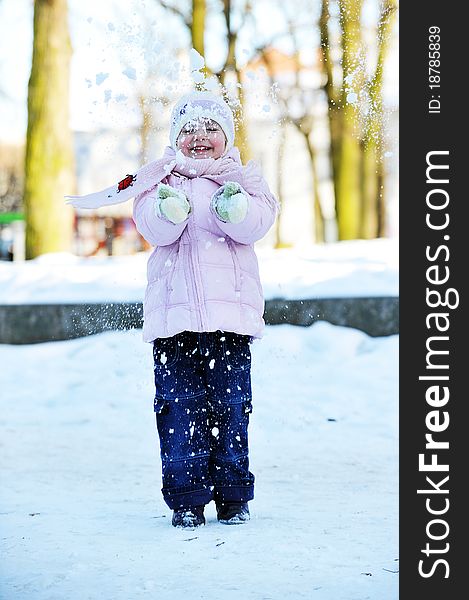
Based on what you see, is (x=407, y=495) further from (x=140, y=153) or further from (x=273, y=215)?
(x=140, y=153)

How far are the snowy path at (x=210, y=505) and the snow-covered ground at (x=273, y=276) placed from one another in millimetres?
227

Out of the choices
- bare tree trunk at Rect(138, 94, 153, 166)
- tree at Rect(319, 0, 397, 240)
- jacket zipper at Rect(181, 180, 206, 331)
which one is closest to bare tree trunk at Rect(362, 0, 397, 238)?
tree at Rect(319, 0, 397, 240)

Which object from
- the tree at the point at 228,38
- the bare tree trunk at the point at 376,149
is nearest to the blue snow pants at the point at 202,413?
the tree at the point at 228,38

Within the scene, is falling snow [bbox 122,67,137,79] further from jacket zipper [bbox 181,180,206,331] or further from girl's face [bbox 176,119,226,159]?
jacket zipper [bbox 181,180,206,331]

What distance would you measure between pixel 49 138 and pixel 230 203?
14.8ft

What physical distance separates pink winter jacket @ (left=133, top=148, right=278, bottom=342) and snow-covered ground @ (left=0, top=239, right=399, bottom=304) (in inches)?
100.0

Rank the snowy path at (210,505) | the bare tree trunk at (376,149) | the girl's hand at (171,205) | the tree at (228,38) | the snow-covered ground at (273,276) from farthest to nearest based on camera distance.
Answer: the snow-covered ground at (273,276)
the tree at (228,38)
the bare tree trunk at (376,149)
the girl's hand at (171,205)
the snowy path at (210,505)

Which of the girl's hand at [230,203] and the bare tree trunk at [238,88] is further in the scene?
the bare tree trunk at [238,88]

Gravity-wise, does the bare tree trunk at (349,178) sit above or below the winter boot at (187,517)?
above

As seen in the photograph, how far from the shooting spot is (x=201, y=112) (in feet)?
9.52

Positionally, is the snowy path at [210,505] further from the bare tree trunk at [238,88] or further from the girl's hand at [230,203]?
the bare tree trunk at [238,88]

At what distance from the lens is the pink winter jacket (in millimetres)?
2727

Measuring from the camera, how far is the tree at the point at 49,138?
6.12m

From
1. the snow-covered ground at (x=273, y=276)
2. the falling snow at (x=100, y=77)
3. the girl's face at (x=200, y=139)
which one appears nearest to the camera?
the girl's face at (x=200, y=139)
